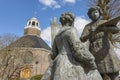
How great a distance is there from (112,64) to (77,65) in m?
0.82

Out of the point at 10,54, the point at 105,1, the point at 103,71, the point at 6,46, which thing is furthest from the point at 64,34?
the point at 10,54

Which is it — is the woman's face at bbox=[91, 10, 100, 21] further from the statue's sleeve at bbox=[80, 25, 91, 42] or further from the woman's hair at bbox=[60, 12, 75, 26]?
the woman's hair at bbox=[60, 12, 75, 26]

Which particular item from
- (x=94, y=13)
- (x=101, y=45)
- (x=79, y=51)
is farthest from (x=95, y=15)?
(x=79, y=51)

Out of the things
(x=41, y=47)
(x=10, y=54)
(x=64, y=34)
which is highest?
(x=41, y=47)

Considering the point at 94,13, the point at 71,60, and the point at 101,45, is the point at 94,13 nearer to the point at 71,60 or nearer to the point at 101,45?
the point at 101,45

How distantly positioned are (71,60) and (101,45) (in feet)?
2.86

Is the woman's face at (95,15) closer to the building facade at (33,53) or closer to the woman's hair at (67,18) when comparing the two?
the woman's hair at (67,18)

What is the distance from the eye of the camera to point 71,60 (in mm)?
4793

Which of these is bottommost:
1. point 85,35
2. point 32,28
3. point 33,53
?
point 85,35

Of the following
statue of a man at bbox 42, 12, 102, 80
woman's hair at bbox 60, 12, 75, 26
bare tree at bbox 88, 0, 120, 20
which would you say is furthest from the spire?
statue of a man at bbox 42, 12, 102, 80

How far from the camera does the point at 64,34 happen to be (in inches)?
195

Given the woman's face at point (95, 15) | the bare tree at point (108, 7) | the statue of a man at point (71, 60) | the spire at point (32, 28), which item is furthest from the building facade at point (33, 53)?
the statue of a man at point (71, 60)

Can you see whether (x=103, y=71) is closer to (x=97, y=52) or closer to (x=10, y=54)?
(x=97, y=52)

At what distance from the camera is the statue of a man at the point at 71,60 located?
15.2 feet
